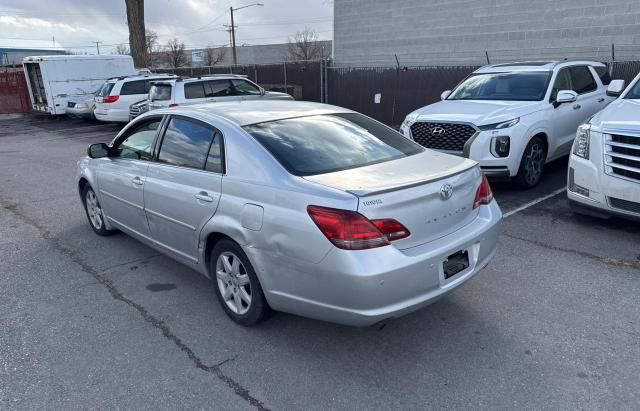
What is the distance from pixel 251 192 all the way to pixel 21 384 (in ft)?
6.00

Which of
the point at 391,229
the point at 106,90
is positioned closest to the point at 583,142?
the point at 391,229

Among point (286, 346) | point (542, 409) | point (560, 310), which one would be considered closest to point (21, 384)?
point (286, 346)

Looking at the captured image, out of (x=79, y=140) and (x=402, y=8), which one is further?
A: (x=402, y=8)

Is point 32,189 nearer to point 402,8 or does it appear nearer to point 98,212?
point 98,212

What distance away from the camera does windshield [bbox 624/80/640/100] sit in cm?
611

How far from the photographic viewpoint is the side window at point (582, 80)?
791 cm

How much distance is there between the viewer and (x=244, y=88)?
42.4 feet

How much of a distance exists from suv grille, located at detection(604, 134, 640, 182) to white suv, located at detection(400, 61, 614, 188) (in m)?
1.50

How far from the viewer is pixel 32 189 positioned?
26.8ft

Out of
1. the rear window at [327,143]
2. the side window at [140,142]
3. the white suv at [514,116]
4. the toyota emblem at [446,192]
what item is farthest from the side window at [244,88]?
the toyota emblem at [446,192]

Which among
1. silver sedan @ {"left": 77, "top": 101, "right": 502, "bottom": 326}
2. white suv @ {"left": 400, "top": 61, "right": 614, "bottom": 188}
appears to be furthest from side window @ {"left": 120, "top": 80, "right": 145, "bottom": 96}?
silver sedan @ {"left": 77, "top": 101, "right": 502, "bottom": 326}

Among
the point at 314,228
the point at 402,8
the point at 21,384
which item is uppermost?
the point at 402,8

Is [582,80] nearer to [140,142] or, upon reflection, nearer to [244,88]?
[140,142]

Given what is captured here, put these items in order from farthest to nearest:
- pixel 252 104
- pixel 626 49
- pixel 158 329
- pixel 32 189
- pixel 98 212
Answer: pixel 626 49 → pixel 32 189 → pixel 98 212 → pixel 252 104 → pixel 158 329
